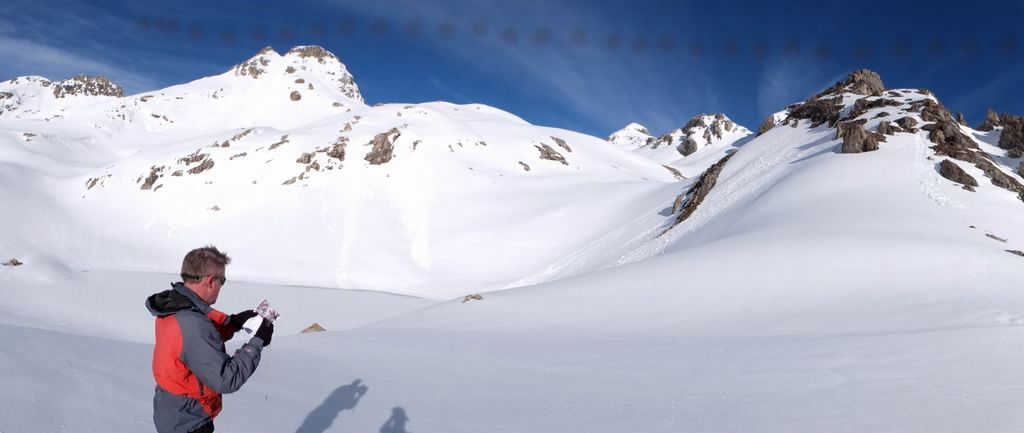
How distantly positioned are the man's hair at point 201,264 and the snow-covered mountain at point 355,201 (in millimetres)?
28823

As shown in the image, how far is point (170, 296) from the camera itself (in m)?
2.96

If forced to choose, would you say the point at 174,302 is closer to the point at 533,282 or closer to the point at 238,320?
the point at 238,320

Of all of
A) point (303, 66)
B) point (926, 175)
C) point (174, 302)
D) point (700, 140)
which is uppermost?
point (303, 66)

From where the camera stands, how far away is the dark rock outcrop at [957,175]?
22466 mm

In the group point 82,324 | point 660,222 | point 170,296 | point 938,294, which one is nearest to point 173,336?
point 170,296

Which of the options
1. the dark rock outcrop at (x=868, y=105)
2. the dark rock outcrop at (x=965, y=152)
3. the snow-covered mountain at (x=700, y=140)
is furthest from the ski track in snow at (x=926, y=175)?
the snow-covered mountain at (x=700, y=140)

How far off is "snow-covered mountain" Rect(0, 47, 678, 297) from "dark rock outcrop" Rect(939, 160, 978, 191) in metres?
16.0

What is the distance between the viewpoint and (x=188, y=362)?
302 centimetres

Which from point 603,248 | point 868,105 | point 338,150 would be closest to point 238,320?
point 603,248

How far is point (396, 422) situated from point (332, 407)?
105 cm

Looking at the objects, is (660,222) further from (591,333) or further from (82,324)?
(82,324)

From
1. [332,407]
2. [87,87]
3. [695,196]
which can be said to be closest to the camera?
[332,407]

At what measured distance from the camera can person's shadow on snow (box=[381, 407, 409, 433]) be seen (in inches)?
234

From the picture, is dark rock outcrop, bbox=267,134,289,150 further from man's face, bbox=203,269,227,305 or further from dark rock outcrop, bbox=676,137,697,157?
dark rock outcrop, bbox=676,137,697,157
